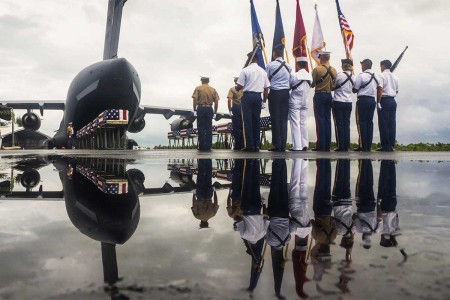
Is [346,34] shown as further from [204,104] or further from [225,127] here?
[225,127]

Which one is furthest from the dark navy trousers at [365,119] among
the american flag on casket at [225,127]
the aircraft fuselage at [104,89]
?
the aircraft fuselage at [104,89]

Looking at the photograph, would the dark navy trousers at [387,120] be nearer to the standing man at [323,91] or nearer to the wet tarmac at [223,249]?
the standing man at [323,91]

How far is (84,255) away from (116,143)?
703 inches

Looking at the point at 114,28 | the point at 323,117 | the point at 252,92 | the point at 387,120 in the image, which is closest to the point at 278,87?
the point at 252,92

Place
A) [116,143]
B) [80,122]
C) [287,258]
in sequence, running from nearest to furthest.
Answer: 1. [287,258]
2. [116,143]
3. [80,122]

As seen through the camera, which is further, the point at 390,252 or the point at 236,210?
the point at 236,210

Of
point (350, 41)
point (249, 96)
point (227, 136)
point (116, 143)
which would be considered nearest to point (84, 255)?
point (249, 96)

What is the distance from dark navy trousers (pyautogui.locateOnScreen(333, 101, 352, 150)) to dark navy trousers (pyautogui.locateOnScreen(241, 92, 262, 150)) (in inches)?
102

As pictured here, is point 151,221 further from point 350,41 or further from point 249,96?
point 350,41

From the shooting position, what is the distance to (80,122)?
20.3 metres

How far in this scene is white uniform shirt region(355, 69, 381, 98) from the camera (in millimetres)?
9969

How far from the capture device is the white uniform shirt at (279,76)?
890 centimetres

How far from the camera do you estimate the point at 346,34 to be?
14.3 metres

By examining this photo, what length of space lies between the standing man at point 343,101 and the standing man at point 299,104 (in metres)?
0.78
